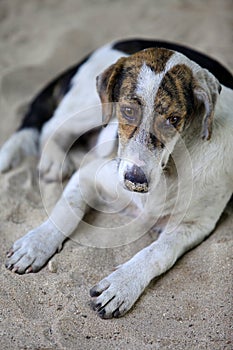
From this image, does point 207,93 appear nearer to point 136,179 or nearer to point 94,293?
point 136,179

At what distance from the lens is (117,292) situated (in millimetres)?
3936

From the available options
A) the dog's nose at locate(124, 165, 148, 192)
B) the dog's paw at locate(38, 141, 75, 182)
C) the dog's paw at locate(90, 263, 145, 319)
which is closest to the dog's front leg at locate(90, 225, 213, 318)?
the dog's paw at locate(90, 263, 145, 319)

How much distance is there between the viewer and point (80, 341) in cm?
367

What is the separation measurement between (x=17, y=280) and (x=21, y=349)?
591 millimetres

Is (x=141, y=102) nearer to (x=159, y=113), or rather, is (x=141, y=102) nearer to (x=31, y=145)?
(x=159, y=113)

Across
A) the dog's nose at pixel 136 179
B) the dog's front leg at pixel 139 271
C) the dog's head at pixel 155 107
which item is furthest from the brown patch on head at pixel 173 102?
the dog's front leg at pixel 139 271

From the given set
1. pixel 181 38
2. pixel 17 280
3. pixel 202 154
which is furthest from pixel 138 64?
pixel 181 38

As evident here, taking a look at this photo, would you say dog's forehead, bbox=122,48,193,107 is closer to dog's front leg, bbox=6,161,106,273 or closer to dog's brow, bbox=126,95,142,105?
dog's brow, bbox=126,95,142,105

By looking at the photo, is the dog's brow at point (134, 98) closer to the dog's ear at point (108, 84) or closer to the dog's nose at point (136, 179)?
the dog's ear at point (108, 84)

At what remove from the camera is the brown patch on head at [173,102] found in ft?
12.4

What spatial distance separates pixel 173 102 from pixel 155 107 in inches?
4.5

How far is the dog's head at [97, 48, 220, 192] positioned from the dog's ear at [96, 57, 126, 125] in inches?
2.2

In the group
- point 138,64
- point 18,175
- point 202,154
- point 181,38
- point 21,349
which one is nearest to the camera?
point 21,349

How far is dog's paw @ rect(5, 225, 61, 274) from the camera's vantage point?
418cm
